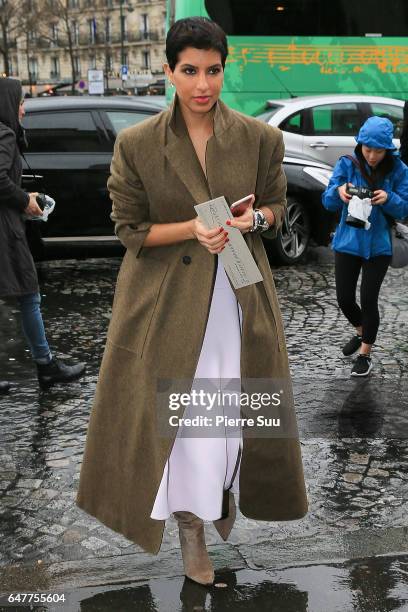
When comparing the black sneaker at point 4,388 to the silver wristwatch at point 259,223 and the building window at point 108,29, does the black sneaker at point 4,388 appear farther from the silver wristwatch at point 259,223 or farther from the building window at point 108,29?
the building window at point 108,29

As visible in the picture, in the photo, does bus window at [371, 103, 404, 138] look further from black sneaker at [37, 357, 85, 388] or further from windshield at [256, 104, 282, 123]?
black sneaker at [37, 357, 85, 388]

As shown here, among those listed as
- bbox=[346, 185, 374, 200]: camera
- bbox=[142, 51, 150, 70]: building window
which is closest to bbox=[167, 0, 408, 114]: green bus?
bbox=[346, 185, 374, 200]: camera

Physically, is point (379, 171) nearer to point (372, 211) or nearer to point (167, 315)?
point (372, 211)

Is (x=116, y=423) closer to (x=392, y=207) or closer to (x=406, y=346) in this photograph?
(x=392, y=207)

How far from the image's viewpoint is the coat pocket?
118 inches

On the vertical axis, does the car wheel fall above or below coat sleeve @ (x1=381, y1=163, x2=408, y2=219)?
below

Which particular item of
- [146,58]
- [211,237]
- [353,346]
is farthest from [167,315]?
[146,58]

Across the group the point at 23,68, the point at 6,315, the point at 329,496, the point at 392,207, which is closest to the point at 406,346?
the point at 392,207

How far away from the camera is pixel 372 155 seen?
18.1 feet

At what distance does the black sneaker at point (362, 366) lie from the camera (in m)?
5.79

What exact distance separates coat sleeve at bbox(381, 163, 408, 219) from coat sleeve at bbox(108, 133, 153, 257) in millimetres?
2788

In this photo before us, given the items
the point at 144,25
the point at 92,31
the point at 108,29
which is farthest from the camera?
the point at 144,25

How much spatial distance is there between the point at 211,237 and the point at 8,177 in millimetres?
2651

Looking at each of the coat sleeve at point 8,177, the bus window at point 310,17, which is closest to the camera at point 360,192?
the coat sleeve at point 8,177
